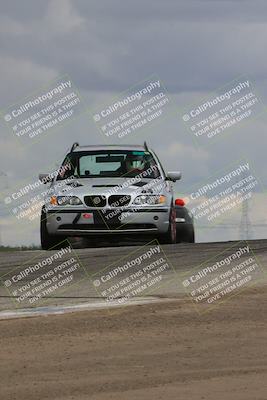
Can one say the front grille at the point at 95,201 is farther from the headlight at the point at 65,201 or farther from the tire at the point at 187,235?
the tire at the point at 187,235

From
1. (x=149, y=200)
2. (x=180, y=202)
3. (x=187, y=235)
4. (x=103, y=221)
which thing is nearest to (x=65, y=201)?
(x=103, y=221)

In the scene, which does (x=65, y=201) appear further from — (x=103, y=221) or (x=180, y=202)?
(x=180, y=202)

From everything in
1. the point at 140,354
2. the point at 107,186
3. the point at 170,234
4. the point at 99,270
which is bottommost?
the point at 170,234

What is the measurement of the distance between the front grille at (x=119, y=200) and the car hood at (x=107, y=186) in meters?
0.07

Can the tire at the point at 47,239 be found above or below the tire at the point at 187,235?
above

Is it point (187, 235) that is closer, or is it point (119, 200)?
point (119, 200)

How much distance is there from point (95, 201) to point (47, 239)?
3.73 ft

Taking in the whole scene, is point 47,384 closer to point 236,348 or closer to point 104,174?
point 236,348

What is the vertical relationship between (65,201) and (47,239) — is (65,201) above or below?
above

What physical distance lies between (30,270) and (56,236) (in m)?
2.85

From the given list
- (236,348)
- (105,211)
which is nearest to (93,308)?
(236,348)

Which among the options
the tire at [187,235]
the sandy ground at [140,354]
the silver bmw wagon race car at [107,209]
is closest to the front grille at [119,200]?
the silver bmw wagon race car at [107,209]

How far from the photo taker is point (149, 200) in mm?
20859

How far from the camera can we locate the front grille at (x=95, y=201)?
20.7 meters
